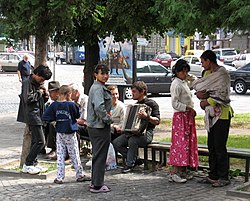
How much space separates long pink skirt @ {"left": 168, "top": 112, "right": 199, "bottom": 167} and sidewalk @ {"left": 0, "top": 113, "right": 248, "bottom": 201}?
35cm

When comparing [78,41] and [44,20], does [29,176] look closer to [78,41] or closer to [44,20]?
[44,20]

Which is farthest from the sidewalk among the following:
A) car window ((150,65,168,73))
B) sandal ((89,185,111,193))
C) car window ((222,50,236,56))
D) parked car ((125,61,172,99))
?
car window ((222,50,236,56))

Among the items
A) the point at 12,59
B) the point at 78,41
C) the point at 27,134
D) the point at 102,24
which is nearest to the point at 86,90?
the point at 78,41

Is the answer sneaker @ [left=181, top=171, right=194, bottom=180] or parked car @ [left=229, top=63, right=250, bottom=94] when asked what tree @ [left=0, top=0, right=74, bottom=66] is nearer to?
sneaker @ [left=181, top=171, right=194, bottom=180]

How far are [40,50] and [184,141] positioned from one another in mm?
2914

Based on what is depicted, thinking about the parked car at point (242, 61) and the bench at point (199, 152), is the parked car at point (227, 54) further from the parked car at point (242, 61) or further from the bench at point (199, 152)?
the bench at point (199, 152)

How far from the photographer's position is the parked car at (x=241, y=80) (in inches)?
1004

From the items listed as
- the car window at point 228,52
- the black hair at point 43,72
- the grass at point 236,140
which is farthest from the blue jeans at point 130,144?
the car window at point 228,52

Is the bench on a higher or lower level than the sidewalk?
higher

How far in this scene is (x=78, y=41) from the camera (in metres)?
12.9

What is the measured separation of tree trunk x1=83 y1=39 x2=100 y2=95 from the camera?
46.4 feet

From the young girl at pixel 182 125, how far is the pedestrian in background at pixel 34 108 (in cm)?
198

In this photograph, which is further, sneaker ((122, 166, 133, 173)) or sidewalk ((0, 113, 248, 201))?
sneaker ((122, 166, 133, 173))

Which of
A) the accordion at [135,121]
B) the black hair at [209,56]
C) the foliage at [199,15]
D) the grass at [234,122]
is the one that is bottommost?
the grass at [234,122]
